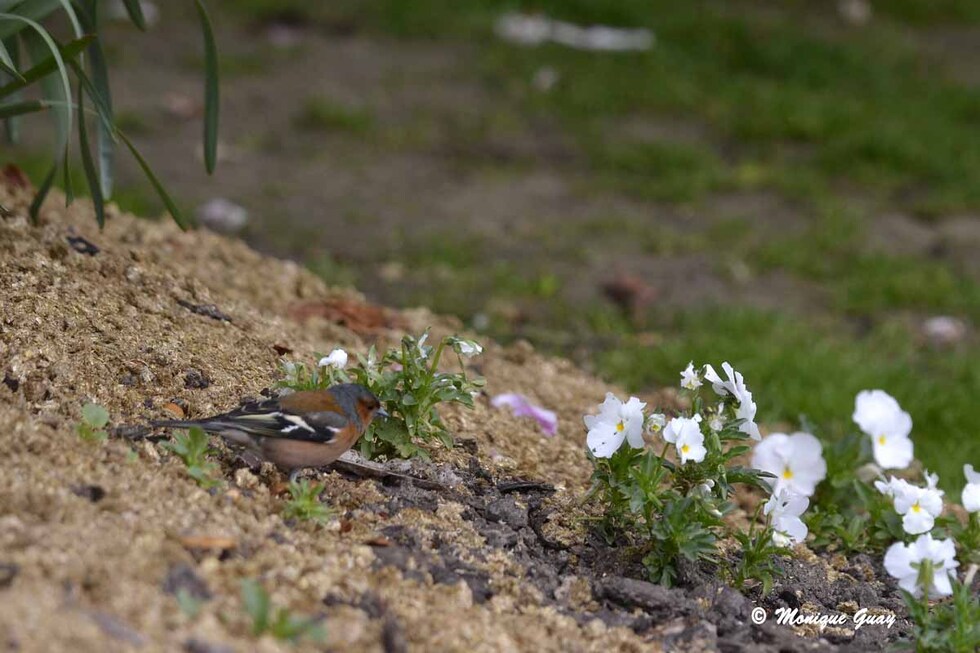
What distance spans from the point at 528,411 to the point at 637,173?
449cm

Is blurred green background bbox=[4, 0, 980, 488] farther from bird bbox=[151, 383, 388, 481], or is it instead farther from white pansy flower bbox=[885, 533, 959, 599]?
bird bbox=[151, 383, 388, 481]

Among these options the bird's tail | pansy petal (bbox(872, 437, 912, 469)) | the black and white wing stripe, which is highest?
the bird's tail

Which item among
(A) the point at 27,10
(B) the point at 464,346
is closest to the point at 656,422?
(B) the point at 464,346

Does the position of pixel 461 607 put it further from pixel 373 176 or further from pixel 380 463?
pixel 373 176

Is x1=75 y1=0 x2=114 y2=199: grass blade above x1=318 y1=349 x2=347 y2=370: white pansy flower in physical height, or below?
above

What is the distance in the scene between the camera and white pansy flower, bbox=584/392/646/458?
2988 mm

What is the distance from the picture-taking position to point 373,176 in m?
8.02

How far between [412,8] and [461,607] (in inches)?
339

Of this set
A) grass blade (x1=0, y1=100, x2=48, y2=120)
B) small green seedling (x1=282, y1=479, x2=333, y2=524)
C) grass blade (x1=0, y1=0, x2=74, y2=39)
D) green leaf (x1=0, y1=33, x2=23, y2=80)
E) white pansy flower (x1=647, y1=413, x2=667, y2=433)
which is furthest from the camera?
grass blade (x1=0, y1=0, x2=74, y2=39)

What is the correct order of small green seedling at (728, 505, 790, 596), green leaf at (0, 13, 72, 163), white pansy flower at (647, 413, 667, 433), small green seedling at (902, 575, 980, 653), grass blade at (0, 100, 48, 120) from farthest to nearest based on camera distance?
grass blade at (0, 100, 48, 120) < green leaf at (0, 13, 72, 163) < small green seedling at (728, 505, 790, 596) < white pansy flower at (647, 413, 667, 433) < small green seedling at (902, 575, 980, 653)

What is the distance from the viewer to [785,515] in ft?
10.1

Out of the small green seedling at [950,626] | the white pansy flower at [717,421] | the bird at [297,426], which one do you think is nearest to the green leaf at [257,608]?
the bird at [297,426]

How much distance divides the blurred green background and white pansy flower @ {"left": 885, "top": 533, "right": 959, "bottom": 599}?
199 cm

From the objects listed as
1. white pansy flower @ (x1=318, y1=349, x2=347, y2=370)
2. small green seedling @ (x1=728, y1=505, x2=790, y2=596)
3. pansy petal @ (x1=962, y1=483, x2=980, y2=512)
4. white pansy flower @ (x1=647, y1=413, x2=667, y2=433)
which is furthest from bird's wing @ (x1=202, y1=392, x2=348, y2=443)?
pansy petal @ (x1=962, y1=483, x2=980, y2=512)
